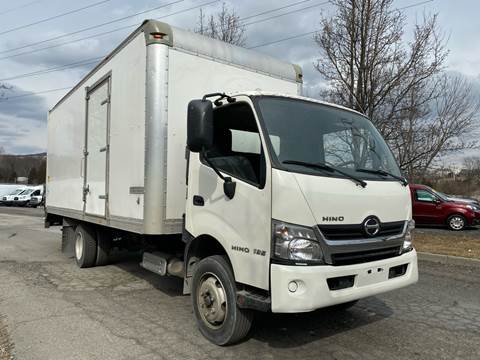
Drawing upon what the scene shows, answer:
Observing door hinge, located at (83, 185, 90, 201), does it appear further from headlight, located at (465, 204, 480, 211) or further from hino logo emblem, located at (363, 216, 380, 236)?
headlight, located at (465, 204, 480, 211)

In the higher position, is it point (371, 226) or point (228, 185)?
point (228, 185)

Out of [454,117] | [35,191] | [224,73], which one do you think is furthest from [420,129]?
[35,191]

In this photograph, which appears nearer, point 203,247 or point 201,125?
point 201,125

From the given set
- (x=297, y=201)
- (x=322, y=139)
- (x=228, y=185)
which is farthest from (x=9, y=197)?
(x=297, y=201)

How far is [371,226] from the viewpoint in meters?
4.11

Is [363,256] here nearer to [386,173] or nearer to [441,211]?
[386,173]

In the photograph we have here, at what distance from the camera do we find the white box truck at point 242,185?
3775 millimetres

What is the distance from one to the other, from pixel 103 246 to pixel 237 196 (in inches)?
196

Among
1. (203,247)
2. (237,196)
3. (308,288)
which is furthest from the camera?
(203,247)

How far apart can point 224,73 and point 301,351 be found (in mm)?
3554

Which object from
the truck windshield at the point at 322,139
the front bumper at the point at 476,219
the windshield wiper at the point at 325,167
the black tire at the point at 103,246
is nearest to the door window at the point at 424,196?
the front bumper at the point at 476,219

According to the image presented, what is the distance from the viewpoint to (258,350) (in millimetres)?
Result: 4344

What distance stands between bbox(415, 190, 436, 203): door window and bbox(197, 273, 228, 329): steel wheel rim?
1499 cm

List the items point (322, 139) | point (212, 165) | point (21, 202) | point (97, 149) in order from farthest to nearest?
point (21, 202) < point (97, 149) < point (212, 165) < point (322, 139)
